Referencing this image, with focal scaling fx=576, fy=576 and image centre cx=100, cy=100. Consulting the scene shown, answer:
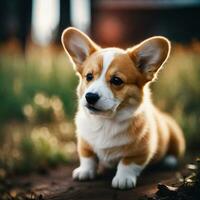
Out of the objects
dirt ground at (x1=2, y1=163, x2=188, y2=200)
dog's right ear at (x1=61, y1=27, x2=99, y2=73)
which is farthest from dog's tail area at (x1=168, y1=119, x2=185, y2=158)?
dog's right ear at (x1=61, y1=27, x2=99, y2=73)

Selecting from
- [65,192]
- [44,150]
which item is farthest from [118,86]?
[44,150]

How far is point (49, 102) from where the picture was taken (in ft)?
19.9

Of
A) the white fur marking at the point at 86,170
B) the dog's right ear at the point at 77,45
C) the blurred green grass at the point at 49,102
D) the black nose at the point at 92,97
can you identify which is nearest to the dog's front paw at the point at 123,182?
the white fur marking at the point at 86,170

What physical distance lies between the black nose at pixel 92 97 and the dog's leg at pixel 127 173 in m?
0.50

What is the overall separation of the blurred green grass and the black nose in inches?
58.4

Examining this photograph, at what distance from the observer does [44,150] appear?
5008 millimetres

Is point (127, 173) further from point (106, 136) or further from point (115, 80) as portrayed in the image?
point (115, 80)

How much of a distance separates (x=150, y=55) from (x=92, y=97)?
59cm

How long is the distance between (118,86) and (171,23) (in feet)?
10.2

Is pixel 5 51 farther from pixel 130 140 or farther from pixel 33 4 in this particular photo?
pixel 130 140

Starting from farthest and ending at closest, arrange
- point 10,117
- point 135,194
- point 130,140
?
point 10,117
point 130,140
point 135,194

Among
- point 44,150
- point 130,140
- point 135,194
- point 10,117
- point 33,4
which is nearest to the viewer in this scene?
point 135,194

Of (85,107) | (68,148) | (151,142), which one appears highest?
(85,107)

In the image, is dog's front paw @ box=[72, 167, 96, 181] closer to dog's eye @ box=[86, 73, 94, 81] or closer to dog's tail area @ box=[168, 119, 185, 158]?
dog's eye @ box=[86, 73, 94, 81]
